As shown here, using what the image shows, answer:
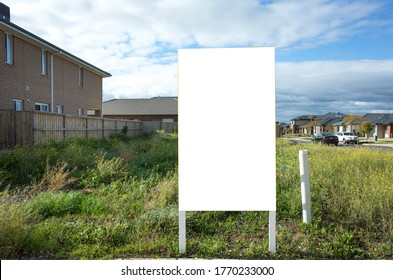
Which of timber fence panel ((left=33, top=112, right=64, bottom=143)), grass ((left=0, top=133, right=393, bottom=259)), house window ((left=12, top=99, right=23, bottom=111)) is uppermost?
house window ((left=12, top=99, right=23, bottom=111))

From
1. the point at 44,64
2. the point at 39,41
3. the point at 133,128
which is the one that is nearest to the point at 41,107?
the point at 44,64

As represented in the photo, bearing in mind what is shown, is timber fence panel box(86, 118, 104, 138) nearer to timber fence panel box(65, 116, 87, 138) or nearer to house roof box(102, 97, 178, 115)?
timber fence panel box(65, 116, 87, 138)

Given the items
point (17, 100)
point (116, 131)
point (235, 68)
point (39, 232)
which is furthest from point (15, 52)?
point (235, 68)

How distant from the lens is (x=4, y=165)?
Answer: 8617 millimetres

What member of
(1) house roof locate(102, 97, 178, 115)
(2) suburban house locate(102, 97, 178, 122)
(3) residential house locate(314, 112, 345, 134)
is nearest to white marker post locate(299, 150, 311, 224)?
(2) suburban house locate(102, 97, 178, 122)

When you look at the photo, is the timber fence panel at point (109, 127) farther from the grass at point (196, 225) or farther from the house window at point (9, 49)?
the grass at point (196, 225)

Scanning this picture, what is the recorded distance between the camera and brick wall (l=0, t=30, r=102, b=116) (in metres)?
16.3

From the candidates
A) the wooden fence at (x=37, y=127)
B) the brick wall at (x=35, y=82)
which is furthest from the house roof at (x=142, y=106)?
the wooden fence at (x=37, y=127)

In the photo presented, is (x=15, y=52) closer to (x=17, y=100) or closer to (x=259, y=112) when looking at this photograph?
(x=17, y=100)

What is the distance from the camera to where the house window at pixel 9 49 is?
53.9 feet

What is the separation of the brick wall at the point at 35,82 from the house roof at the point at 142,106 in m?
21.7

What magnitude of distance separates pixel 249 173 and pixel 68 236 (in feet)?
8.43

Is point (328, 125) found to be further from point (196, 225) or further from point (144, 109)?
point (196, 225)

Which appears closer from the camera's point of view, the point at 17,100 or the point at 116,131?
the point at 17,100
